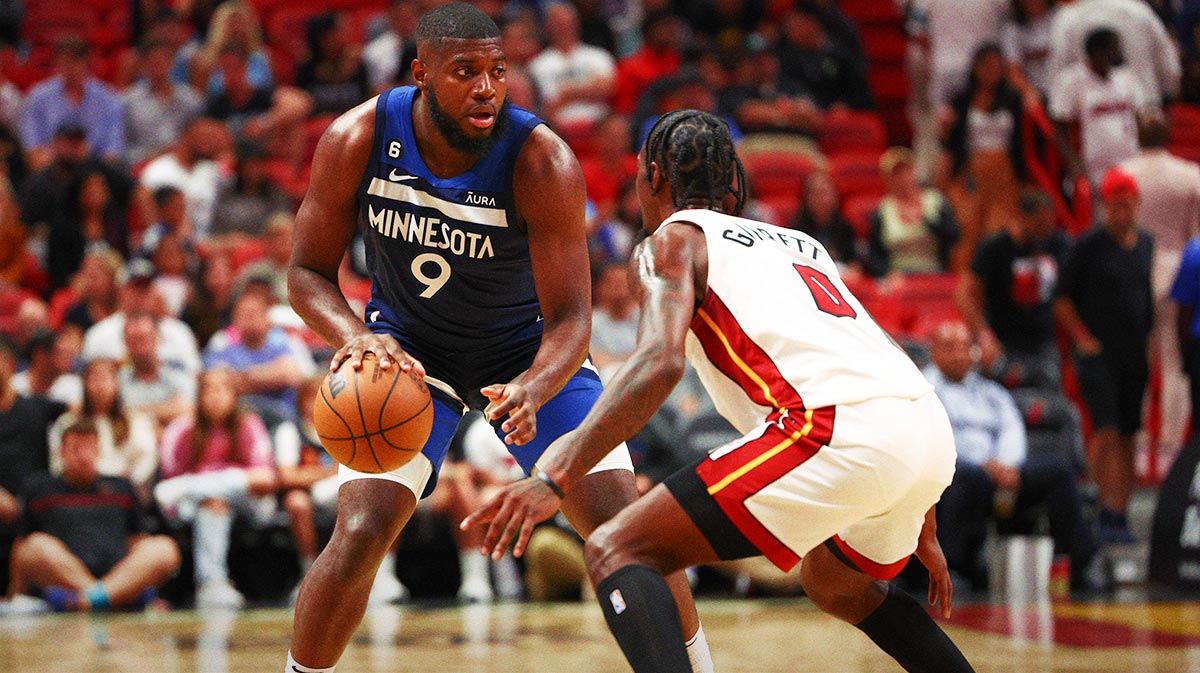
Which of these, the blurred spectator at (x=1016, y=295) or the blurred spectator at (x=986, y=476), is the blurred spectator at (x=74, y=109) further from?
the blurred spectator at (x=986, y=476)

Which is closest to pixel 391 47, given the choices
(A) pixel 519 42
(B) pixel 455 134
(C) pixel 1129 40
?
(A) pixel 519 42

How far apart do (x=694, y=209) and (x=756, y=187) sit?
794cm

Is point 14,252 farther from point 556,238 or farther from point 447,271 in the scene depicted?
point 556,238

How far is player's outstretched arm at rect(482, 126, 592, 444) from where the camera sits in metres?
4.43

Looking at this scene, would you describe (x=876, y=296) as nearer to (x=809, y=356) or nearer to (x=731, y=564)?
(x=731, y=564)

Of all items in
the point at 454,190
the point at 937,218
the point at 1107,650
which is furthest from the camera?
the point at 937,218

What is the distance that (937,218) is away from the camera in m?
11.5

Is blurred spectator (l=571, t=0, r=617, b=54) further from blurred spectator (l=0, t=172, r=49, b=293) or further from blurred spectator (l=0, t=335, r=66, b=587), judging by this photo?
blurred spectator (l=0, t=335, r=66, b=587)

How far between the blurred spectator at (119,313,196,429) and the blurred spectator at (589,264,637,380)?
2.64m

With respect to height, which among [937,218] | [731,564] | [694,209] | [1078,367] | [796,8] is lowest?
[731,564]

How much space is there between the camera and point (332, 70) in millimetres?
13047

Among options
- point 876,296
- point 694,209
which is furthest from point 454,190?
point 876,296

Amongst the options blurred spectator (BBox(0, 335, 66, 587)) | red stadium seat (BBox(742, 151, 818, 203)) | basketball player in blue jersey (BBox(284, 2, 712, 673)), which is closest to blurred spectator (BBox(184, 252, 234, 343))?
blurred spectator (BBox(0, 335, 66, 587))

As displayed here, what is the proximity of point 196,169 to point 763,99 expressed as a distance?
15.2 ft
